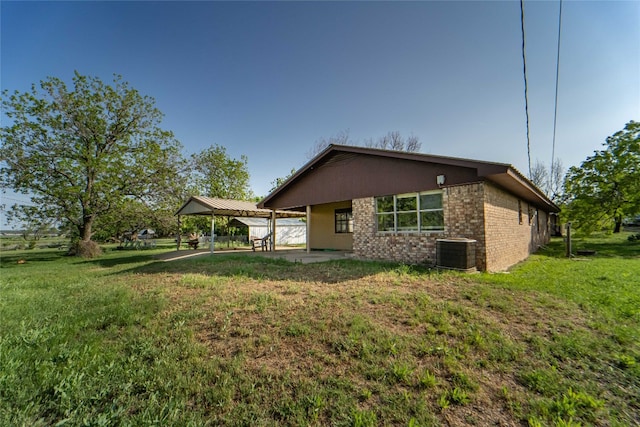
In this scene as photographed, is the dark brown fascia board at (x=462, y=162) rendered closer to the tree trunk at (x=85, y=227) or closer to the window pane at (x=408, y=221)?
the window pane at (x=408, y=221)

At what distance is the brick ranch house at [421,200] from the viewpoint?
7.10 metres

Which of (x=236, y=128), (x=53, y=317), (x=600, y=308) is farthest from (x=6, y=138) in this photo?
(x=600, y=308)

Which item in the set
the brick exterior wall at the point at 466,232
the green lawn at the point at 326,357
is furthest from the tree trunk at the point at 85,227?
the brick exterior wall at the point at 466,232

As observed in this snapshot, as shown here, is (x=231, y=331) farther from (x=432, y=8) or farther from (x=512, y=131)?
(x=512, y=131)

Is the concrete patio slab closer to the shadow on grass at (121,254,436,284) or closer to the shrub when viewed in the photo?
the shadow on grass at (121,254,436,284)

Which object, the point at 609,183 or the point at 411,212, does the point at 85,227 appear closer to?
the point at 411,212

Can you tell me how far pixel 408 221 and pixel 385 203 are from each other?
3.59ft

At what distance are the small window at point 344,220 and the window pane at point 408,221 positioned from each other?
503 centimetres

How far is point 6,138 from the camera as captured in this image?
14.5m

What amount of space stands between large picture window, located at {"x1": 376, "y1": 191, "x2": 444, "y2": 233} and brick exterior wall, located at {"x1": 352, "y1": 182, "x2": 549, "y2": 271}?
0.21m

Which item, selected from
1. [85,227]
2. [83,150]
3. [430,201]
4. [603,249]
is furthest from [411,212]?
[85,227]

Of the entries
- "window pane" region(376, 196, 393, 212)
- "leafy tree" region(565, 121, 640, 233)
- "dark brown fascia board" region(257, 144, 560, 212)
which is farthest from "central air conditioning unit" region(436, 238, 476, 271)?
"leafy tree" region(565, 121, 640, 233)

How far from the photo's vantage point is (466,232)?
7223 millimetres

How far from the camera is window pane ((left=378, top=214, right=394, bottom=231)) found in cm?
909
